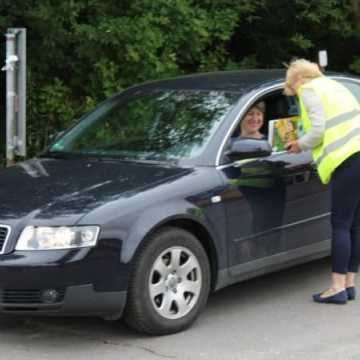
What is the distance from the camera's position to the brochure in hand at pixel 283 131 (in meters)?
6.22

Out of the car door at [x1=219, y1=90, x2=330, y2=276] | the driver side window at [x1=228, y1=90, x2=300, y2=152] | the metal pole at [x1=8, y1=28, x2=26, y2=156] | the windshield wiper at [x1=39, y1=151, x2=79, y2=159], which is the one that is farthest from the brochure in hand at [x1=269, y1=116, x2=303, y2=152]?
the metal pole at [x1=8, y1=28, x2=26, y2=156]

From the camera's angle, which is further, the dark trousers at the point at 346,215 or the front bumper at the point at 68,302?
the dark trousers at the point at 346,215

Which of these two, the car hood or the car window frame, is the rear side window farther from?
the car hood

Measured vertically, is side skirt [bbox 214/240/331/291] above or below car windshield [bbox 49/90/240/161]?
below

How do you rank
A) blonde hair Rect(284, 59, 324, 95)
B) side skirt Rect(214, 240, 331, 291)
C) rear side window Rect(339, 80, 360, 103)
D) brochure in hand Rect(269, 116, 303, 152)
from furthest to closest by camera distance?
rear side window Rect(339, 80, 360, 103)
brochure in hand Rect(269, 116, 303, 152)
blonde hair Rect(284, 59, 324, 95)
side skirt Rect(214, 240, 331, 291)

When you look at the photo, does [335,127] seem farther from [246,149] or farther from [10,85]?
[10,85]

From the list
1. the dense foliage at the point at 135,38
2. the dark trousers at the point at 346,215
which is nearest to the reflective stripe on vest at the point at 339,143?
the dark trousers at the point at 346,215

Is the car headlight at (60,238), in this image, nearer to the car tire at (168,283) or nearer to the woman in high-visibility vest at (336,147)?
the car tire at (168,283)

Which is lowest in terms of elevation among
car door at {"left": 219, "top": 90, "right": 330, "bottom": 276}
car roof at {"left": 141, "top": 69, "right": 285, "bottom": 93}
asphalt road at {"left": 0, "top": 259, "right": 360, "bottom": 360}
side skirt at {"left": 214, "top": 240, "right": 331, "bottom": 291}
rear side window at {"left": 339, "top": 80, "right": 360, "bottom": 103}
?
asphalt road at {"left": 0, "top": 259, "right": 360, "bottom": 360}

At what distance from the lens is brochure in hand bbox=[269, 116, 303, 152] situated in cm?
622

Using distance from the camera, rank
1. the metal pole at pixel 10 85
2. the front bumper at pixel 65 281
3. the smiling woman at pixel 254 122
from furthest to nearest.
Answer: the metal pole at pixel 10 85
the smiling woman at pixel 254 122
the front bumper at pixel 65 281

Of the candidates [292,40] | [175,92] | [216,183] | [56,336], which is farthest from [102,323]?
[292,40]

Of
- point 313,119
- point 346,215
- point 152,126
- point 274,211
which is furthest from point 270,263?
point 152,126

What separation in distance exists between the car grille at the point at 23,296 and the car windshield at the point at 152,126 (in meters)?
1.31
